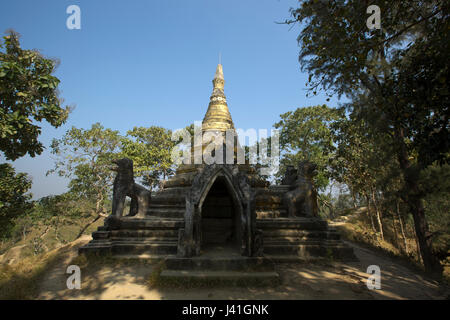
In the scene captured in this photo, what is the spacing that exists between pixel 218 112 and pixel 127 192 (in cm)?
813

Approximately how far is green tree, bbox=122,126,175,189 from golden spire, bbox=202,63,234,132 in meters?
9.69

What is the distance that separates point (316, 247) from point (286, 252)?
94 cm

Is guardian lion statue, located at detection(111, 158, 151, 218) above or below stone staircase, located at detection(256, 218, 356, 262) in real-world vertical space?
above

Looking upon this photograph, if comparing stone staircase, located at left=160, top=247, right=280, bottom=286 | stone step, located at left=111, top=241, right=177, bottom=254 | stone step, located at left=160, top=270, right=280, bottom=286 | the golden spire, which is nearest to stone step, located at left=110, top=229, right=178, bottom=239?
stone step, located at left=111, top=241, right=177, bottom=254

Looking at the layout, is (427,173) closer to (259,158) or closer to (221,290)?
(221,290)

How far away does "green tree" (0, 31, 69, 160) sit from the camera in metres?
7.63

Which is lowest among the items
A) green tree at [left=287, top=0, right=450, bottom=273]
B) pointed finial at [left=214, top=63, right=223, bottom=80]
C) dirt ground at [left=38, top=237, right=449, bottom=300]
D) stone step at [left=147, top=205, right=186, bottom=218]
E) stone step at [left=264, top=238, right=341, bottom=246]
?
→ dirt ground at [left=38, top=237, right=449, bottom=300]

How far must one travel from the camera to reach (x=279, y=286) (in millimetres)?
4410

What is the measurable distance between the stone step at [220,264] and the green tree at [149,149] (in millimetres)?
16757

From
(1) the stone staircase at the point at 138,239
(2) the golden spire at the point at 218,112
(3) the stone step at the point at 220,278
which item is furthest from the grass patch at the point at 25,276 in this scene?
(2) the golden spire at the point at 218,112

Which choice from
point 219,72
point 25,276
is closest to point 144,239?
point 25,276

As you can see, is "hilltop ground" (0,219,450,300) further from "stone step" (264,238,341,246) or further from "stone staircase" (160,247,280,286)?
"stone step" (264,238,341,246)

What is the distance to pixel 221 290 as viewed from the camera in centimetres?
418

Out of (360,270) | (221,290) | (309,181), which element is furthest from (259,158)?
(221,290)
